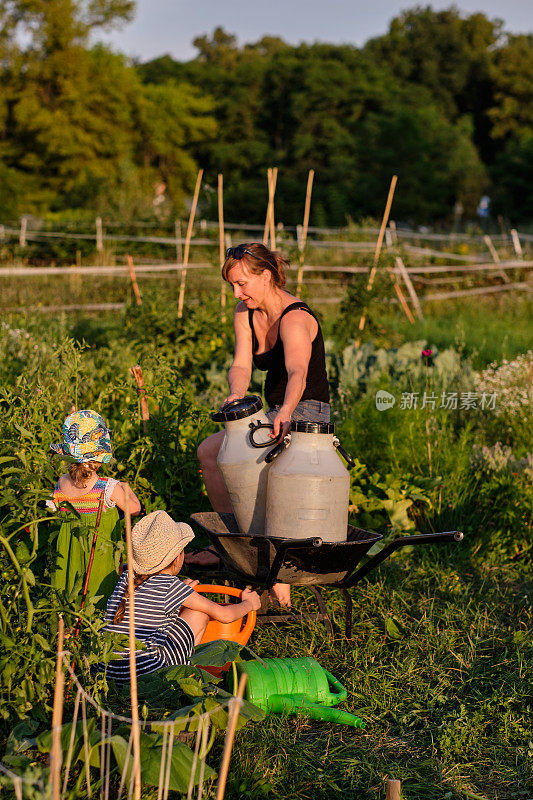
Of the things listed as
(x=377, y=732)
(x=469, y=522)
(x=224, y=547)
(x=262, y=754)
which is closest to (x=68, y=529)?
(x=224, y=547)

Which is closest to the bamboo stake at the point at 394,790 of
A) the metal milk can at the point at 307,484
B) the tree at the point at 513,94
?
the metal milk can at the point at 307,484

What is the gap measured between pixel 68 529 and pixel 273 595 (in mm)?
935

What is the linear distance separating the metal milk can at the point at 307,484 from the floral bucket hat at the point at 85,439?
68 cm

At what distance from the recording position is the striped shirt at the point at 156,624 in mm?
2477

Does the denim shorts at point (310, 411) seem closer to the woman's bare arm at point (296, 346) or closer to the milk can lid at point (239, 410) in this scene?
the woman's bare arm at point (296, 346)

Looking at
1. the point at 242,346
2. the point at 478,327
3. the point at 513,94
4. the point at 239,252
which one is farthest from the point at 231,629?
the point at 513,94

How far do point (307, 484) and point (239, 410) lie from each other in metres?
0.35

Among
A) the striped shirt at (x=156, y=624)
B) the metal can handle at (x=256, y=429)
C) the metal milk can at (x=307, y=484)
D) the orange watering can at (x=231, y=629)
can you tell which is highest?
the metal can handle at (x=256, y=429)

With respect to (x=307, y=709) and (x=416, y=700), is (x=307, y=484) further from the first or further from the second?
(x=416, y=700)

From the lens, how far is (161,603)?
256cm

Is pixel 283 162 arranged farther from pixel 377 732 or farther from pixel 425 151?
pixel 377 732

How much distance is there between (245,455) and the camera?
2.54 meters

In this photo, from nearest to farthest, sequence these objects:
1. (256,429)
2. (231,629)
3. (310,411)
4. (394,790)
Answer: (394,790), (256,429), (231,629), (310,411)

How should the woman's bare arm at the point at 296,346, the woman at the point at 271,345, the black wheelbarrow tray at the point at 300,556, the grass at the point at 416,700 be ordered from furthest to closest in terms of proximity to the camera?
1. the woman at the point at 271,345
2. the woman's bare arm at the point at 296,346
3. the black wheelbarrow tray at the point at 300,556
4. the grass at the point at 416,700
